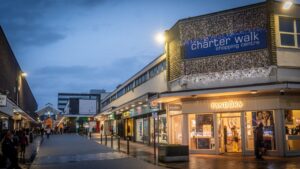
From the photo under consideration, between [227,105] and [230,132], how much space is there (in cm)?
211

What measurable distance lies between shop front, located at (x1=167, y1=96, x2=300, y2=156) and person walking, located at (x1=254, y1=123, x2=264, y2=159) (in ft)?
4.11

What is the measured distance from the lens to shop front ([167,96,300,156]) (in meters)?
20.6

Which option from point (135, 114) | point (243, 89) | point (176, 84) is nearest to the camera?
point (243, 89)

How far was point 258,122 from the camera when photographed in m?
21.2

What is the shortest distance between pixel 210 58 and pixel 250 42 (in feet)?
8.14

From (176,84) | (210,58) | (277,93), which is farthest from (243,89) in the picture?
(176,84)

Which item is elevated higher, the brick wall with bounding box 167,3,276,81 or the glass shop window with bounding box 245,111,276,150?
the brick wall with bounding box 167,3,276,81

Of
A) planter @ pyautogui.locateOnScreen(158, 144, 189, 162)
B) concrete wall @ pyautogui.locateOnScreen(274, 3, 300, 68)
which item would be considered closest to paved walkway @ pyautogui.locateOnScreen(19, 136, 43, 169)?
planter @ pyautogui.locateOnScreen(158, 144, 189, 162)

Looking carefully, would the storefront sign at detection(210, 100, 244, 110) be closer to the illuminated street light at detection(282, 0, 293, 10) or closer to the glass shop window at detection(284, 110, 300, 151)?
the glass shop window at detection(284, 110, 300, 151)

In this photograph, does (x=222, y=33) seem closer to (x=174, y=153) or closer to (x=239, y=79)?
(x=239, y=79)

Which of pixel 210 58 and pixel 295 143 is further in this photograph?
pixel 210 58

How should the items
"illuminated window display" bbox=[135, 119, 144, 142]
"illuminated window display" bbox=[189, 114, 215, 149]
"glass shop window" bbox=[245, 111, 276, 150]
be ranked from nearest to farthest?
1. "glass shop window" bbox=[245, 111, 276, 150]
2. "illuminated window display" bbox=[189, 114, 215, 149]
3. "illuminated window display" bbox=[135, 119, 144, 142]

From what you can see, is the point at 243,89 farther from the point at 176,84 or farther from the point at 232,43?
the point at 176,84

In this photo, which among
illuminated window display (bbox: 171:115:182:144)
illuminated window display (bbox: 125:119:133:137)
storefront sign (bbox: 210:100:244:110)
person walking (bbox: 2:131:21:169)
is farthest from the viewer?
illuminated window display (bbox: 125:119:133:137)
